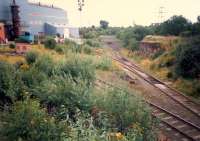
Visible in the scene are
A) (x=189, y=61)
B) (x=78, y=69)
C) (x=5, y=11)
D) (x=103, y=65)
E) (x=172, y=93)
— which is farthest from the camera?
(x=5, y=11)

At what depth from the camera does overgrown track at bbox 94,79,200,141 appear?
44.1ft

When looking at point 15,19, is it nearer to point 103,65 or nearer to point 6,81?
point 103,65

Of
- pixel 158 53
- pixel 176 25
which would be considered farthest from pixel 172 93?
pixel 176 25

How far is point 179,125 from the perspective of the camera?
593 inches

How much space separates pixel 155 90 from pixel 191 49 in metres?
5.39

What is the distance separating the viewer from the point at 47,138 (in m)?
8.60

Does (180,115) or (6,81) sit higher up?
(6,81)

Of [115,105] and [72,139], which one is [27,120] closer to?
[72,139]

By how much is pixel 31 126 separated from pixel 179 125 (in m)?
8.82

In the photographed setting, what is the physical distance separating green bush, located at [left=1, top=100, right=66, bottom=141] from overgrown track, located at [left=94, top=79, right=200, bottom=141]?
20.4ft

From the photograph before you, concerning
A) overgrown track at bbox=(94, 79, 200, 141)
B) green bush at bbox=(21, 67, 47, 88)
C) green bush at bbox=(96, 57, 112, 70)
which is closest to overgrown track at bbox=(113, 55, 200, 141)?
overgrown track at bbox=(94, 79, 200, 141)

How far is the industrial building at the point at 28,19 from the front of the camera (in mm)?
43750

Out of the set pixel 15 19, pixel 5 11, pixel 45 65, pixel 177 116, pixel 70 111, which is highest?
pixel 5 11

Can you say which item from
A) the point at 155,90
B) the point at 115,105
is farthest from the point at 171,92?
the point at 115,105
